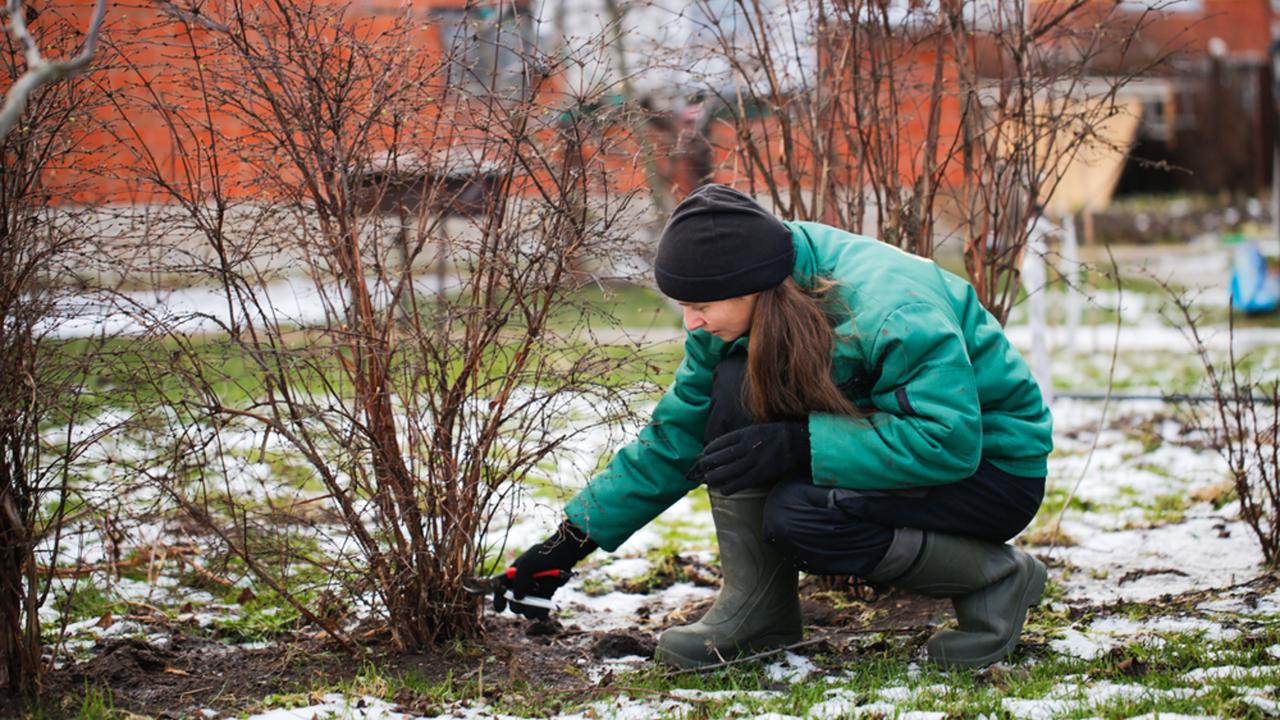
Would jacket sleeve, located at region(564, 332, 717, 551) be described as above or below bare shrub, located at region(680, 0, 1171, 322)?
below

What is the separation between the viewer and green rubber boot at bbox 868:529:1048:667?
2789mm

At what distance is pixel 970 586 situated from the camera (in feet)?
9.35

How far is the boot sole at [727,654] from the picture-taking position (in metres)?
2.94

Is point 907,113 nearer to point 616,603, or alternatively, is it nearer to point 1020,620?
point 1020,620

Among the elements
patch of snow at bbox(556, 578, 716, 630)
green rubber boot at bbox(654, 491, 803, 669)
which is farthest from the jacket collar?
patch of snow at bbox(556, 578, 716, 630)

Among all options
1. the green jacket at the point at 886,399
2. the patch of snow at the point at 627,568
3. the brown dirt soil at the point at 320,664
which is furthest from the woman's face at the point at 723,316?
the patch of snow at the point at 627,568

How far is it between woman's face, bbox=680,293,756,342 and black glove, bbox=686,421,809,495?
219 millimetres

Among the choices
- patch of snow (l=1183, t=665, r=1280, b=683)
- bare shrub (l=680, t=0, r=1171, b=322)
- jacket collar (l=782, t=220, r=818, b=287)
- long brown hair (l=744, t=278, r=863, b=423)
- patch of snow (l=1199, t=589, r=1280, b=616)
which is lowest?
patch of snow (l=1199, t=589, r=1280, b=616)

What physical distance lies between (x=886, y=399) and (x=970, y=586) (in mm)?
524

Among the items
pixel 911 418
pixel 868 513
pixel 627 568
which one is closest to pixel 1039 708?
pixel 868 513

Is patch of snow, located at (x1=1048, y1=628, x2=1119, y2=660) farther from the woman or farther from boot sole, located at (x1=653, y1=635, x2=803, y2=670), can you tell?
boot sole, located at (x1=653, y1=635, x2=803, y2=670)

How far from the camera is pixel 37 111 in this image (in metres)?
2.60

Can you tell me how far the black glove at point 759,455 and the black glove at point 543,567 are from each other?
42cm

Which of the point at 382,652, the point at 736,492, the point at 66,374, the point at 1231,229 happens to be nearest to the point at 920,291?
the point at 736,492
